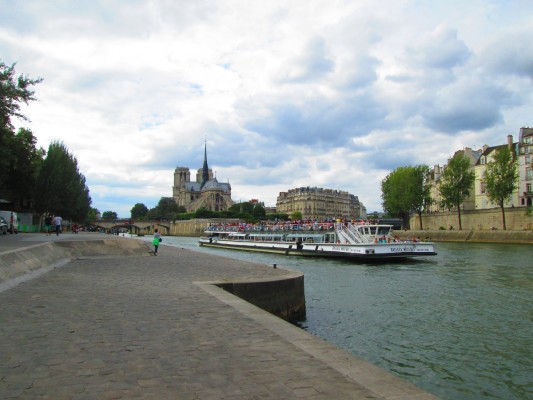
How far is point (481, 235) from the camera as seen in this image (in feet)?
232

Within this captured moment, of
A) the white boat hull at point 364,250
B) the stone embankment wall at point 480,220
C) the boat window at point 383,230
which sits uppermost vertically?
the stone embankment wall at point 480,220

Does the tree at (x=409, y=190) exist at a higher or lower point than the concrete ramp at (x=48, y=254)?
higher

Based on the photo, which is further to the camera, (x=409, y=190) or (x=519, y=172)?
(x=409, y=190)

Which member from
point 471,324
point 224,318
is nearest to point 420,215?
point 471,324

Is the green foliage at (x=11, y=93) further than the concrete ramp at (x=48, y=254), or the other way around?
the green foliage at (x=11, y=93)

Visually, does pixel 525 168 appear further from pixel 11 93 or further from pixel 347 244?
pixel 11 93

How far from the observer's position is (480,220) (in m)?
82.1

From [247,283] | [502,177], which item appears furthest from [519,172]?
[247,283]

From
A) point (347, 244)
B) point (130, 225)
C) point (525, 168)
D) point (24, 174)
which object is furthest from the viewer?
point (130, 225)

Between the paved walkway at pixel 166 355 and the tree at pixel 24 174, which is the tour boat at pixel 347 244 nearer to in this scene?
the tree at pixel 24 174

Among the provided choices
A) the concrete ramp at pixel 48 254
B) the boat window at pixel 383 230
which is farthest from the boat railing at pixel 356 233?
→ the concrete ramp at pixel 48 254

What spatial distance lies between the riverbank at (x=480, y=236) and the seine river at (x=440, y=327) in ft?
134

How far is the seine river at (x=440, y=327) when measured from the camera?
968 centimetres

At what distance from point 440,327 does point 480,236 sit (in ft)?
206
